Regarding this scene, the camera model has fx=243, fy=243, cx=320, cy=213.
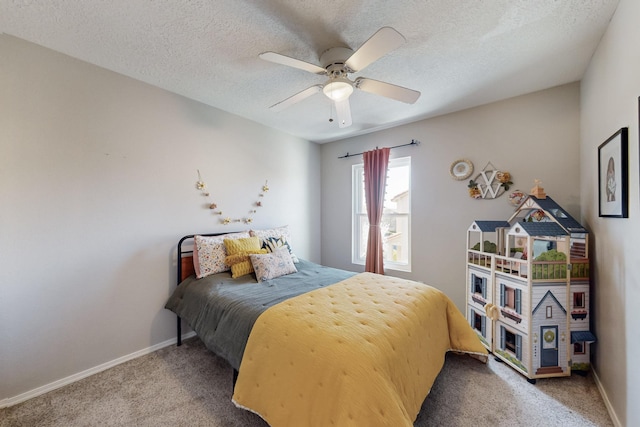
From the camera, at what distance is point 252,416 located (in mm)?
1588

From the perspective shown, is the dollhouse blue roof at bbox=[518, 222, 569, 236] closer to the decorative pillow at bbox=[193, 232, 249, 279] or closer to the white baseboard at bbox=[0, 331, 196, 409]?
the decorative pillow at bbox=[193, 232, 249, 279]

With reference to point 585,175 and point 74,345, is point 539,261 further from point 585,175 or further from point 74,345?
point 74,345

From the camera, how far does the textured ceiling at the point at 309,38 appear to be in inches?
57.8

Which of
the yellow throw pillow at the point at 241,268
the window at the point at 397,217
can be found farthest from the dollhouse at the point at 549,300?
the yellow throw pillow at the point at 241,268

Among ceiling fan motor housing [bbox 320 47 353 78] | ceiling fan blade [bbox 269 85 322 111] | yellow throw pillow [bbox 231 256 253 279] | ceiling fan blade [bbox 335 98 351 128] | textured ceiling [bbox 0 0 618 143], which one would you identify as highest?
textured ceiling [bbox 0 0 618 143]

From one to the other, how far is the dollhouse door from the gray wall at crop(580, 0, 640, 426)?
0.25 meters

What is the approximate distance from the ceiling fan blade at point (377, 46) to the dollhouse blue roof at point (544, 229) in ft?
5.69

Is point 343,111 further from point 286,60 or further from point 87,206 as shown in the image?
point 87,206

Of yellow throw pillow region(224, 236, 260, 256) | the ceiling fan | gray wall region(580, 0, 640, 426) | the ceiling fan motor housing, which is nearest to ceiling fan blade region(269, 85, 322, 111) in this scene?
the ceiling fan

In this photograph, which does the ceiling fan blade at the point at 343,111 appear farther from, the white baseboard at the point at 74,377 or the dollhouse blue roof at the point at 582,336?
the white baseboard at the point at 74,377

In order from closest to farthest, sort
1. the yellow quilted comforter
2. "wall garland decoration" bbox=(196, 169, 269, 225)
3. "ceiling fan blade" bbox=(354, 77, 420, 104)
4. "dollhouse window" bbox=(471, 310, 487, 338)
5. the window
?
the yellow quilted comforter → "ceiling fan blade" bbox=(354, 77, 420, 104) → "dollhouse window" bbox=(471, 310, 487, 338) → "wall garland decoration" bbox=(196, 169, 269, 225) → the window

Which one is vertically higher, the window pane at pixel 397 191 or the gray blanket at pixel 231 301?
the window pane at pixel 397 191

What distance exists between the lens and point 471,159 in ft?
9.21

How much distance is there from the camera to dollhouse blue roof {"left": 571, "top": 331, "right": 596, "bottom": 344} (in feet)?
6.01
